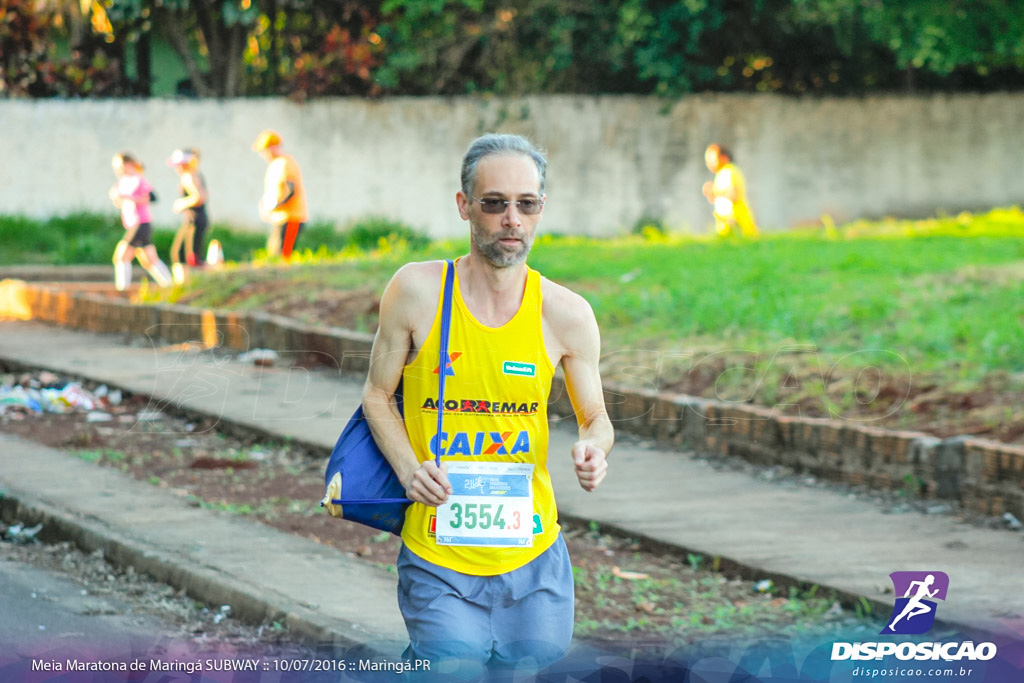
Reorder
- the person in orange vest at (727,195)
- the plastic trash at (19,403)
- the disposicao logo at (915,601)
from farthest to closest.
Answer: the person in orange vest at (727,195)
the plastic trash at (19,403)
the disposicao logo at (915,601)

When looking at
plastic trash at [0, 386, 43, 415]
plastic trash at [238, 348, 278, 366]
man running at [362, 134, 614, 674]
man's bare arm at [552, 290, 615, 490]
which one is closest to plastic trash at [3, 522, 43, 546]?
plastic trash at [0, 386, 43, 415]

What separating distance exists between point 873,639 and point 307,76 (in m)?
18.5

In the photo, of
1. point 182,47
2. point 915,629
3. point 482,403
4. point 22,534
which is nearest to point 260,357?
point 22,534

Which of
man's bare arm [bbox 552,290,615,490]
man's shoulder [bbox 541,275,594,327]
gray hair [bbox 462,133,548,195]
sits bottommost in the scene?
man's bare arm [bbox 552,290,615,490]

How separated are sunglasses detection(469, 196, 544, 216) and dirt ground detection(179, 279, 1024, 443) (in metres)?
4.48

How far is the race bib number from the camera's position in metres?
3.63

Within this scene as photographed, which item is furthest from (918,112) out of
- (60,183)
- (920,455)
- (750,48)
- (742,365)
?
(920,455)

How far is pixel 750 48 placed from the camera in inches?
914

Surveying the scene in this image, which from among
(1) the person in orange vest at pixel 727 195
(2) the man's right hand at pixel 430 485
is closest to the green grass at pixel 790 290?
(1) the person in orange vest at pixel 727 195

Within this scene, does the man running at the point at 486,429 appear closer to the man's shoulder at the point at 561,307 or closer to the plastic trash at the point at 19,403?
the man's shoulder at the point at 561,307

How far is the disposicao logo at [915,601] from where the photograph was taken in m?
5.36

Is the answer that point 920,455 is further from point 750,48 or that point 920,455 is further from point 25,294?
point 750,48

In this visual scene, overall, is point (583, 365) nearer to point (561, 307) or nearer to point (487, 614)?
point (561, 307)

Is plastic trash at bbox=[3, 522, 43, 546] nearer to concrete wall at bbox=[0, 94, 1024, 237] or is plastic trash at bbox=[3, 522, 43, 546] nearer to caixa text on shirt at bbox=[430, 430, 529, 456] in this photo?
caixa text on shirt at bbox=[430, 430, 529, 456]
